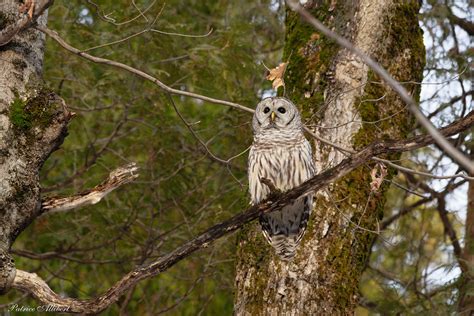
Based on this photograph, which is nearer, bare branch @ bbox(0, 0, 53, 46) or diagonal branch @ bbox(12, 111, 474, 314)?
diagonal branch @ bbox(12, 111, 474, 314)

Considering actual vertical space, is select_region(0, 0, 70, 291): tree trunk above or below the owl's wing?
below

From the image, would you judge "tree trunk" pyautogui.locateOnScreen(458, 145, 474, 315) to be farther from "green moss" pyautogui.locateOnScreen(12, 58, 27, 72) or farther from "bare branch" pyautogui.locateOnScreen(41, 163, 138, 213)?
"green moss" pyautogui.locateOnScreen(12, 58, 27, 72)

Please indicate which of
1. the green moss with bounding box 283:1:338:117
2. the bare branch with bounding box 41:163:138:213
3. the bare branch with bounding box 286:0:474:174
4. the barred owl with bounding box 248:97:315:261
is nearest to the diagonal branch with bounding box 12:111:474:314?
the bare branch with bounding box 41:163:138:213

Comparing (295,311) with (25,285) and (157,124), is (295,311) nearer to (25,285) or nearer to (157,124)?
(25,285)

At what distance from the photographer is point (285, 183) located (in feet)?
16.3

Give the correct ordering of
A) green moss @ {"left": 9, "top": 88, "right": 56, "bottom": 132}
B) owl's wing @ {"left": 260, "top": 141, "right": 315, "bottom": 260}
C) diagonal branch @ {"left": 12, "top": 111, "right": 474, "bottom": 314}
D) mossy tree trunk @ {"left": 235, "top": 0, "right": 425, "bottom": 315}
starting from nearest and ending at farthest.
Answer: diagonal branch @ {"left": 12, "top": 111, "right": 474, "bottom": 314}
green moss @ {"left": 9, "top": 88, "right": 56, "bottom": 132}
mossy tree trunk @ {"left": 235, "top": 0, "right": 425, "bottom": 315}
owl's wing @ {"left": 260, "top": 141, "right": 315, "bottom": 260}

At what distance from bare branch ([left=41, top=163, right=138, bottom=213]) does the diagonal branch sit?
0.40 m

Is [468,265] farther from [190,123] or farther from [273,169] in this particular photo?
[190,123]

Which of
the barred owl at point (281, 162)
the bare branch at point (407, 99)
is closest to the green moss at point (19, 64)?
the barred owl at point (281, 162)

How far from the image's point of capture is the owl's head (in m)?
4.54

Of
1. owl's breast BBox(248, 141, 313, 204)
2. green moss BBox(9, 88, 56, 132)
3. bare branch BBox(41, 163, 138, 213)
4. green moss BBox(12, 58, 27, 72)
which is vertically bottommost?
bare branch BBox(41, 163, 138, 213)

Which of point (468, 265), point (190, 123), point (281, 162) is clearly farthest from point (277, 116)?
point (468, 265)

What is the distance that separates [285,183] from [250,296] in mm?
907

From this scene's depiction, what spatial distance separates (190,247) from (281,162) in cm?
155
